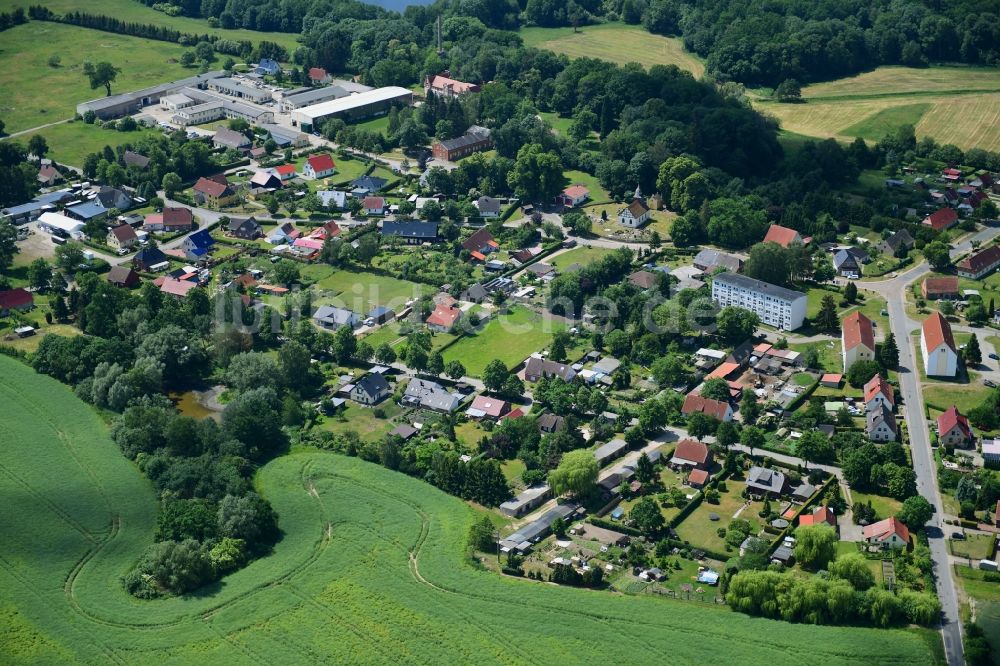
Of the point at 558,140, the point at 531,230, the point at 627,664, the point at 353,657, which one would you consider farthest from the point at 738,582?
the point at 558,140

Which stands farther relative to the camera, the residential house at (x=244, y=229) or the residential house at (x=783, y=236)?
the residential house at (x=244, y=229)

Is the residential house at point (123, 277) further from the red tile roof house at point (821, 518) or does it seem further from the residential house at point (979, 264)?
the residential house at point (979, 264)

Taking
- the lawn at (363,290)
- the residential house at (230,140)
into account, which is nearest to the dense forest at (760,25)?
the residential house at (230,140)

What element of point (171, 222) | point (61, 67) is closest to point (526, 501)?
point (171, 222)

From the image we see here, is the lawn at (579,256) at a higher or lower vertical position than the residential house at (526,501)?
higher

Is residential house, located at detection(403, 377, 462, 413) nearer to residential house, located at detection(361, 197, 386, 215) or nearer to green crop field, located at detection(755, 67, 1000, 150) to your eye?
residential house, located at detection(361, 197, 386, 215)

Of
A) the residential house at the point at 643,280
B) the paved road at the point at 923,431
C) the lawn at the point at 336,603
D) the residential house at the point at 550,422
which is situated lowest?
the lawn at the point at 336,603

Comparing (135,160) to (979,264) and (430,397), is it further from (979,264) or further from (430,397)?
(979,264)
